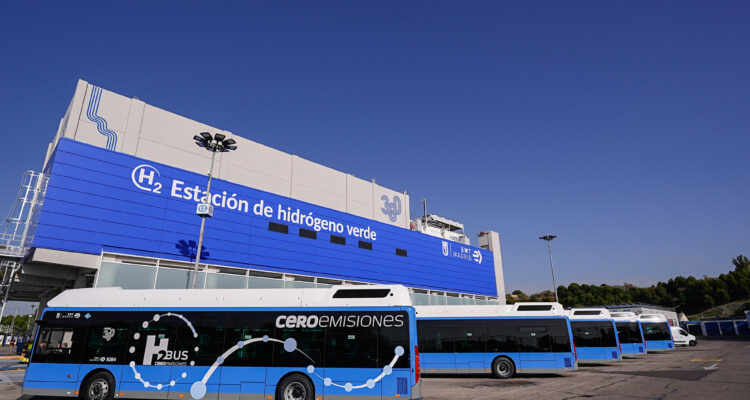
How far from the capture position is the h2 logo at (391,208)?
137 ft

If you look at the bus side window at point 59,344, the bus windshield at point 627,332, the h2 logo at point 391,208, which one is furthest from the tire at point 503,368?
the h2 logo at point 391,208

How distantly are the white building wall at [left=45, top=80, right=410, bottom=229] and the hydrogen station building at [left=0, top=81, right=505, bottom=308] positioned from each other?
0.08 metres

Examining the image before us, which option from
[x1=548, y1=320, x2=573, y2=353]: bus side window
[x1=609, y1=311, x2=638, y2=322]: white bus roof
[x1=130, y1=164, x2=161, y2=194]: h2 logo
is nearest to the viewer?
[x1=548, y1=320, x2=573, y2=353]: bus side window

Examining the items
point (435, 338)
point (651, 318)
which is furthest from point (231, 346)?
point (651, 318)

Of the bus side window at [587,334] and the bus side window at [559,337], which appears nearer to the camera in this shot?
the bus side window at [559,337]

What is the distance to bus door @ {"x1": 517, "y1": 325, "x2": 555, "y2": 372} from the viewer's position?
16516mm

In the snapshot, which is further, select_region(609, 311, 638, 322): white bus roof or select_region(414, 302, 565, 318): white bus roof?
Answer: select_region(609, 311, 638, 322): white bus roof

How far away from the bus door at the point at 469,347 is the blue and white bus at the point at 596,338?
8.30m

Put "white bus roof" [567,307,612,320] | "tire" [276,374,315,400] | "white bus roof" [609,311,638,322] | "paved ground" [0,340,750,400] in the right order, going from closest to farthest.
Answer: "tire" [276,374,315,400] < "paved ground" [0,340,750,400] < "white bus roof" [567,307,612,320] < "white bus roof" [609,311,638,322]

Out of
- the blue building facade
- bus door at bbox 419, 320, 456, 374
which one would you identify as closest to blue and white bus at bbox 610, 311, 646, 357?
bus door at bbox 419, 320, 456, 374

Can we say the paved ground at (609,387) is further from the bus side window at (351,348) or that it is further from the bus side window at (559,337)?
the bus side window at (351,348)

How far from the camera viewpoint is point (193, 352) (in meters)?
10.9

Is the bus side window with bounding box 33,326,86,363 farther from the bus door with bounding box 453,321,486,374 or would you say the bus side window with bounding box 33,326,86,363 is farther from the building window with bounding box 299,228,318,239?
the building window with bounding box 299,228,318,239

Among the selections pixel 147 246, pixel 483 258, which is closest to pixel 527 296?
pixel 483 258
